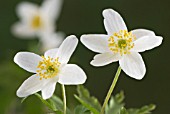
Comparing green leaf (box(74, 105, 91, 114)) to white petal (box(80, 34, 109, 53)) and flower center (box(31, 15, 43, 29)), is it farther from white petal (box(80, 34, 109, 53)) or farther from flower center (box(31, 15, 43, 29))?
flower center (box(31, 15, 43, 29))

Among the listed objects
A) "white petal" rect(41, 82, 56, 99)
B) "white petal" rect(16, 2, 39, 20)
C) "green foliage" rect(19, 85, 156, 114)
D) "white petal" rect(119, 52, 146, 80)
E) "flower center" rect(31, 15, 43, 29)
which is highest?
"white petal" rect(119, 52, 146, 80)

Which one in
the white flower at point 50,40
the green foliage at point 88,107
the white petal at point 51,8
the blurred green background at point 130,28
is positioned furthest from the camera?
the blurred green background at point 130,28

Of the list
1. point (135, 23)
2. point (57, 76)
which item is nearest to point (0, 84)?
point (57, 76)

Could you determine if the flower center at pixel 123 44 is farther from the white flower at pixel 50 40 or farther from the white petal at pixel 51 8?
the white petal at pixel 51 8

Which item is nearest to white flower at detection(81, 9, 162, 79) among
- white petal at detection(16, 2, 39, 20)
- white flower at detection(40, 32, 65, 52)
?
white flower at detection(40, 32, 65, 52)

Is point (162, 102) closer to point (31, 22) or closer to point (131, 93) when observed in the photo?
point (131, 93)

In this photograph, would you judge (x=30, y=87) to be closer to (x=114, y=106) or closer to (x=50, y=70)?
(x=50, y=70)

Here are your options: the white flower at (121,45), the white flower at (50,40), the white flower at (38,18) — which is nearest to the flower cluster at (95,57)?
the white flower at (121,45)
